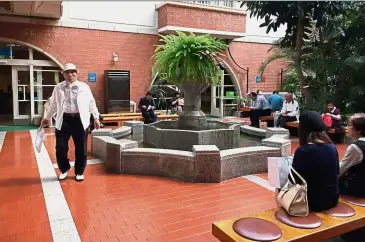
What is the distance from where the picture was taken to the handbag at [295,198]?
90.8 inches

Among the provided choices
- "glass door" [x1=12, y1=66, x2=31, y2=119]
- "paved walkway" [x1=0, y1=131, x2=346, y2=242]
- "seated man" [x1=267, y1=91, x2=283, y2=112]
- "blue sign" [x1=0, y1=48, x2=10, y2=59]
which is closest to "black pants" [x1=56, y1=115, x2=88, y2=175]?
"paved walkway" [x1=0, y1=131, x2=346, y2=242]

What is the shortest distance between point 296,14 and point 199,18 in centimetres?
570

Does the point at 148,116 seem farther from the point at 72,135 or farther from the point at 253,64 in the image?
the point at 253,64

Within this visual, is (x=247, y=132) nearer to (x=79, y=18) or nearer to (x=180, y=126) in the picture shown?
(x=180, y=126)

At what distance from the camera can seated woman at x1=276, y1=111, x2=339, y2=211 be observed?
2336 millimetres

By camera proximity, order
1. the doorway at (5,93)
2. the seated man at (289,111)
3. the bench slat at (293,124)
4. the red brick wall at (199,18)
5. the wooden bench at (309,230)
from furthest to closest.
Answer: the doorway at (5,93), the red brick wall at (199,18), the seated man at (289,111), the bench slat at (293,124), the wooden bench at (309,230)

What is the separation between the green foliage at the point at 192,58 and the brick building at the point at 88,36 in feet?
17.9

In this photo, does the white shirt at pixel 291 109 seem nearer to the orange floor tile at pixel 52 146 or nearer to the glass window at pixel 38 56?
the orange floor tile at pixel 52 146

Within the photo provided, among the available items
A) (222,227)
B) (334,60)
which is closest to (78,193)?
(222,227)

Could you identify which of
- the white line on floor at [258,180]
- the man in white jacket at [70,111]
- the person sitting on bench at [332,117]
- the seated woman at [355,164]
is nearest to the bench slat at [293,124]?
the person sitting on bench at [332,117]

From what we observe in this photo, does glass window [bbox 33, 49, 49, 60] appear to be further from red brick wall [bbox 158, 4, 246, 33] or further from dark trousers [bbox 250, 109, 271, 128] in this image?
dark trousers [bbox 250, 109, 271, 128]

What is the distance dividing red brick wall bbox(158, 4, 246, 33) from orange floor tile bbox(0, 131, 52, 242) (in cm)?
770

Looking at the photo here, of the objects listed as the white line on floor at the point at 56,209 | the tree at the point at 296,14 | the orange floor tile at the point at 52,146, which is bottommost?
the white line on floor at the point at 56,209

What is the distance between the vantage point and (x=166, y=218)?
3316mm
